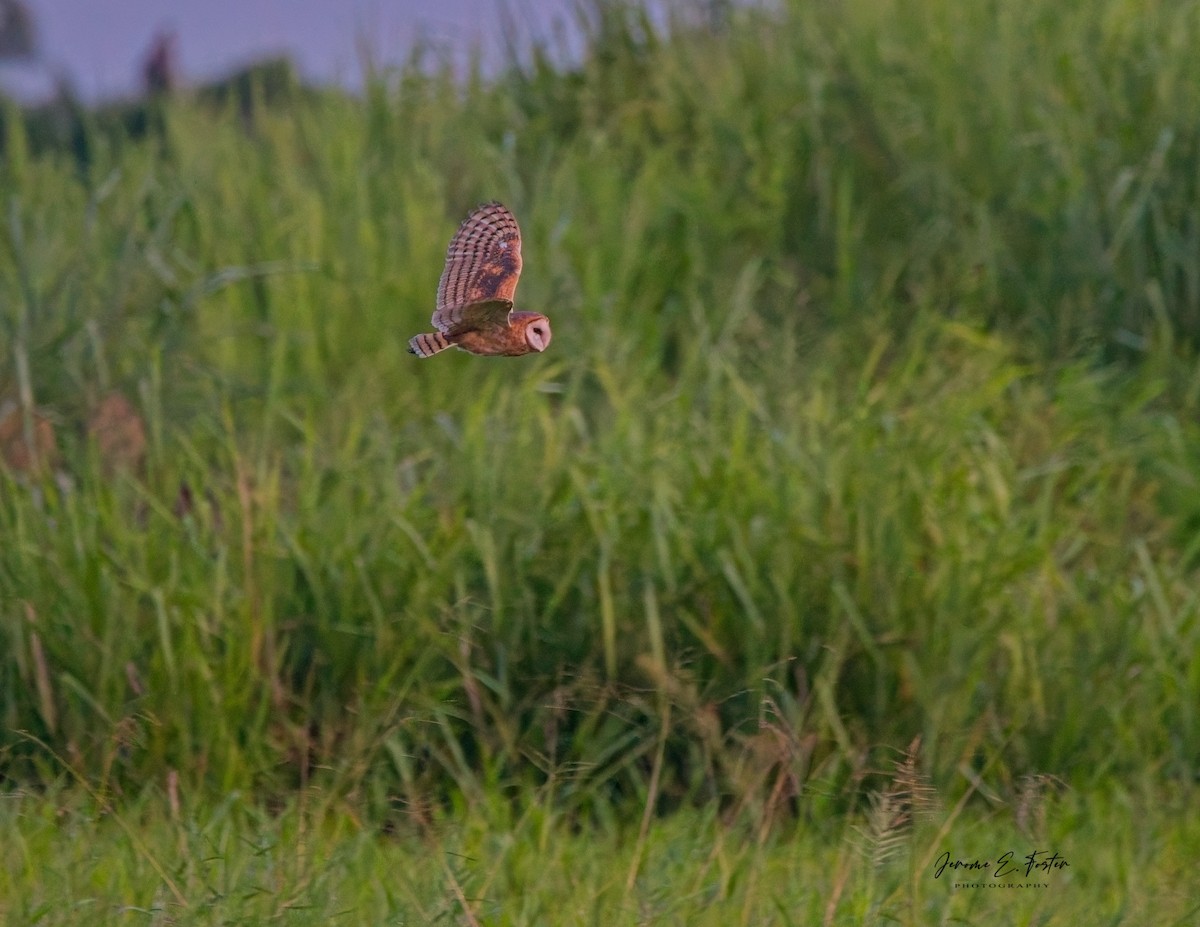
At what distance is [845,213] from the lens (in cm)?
506

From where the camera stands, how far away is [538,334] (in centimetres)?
176

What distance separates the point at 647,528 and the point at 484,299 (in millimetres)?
1801

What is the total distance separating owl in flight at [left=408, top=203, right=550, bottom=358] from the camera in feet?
5.62

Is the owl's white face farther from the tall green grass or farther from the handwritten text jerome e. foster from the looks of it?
the handwritten text jerome e. foster

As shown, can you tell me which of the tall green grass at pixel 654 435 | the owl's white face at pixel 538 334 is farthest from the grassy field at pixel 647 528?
the owl's white face at pixel 538 334

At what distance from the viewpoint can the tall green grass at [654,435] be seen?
10.9 ft

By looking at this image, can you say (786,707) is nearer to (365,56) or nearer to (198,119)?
(365,56)

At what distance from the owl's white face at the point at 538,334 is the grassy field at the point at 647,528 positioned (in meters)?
0.93

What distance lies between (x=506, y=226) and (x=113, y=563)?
173 centimetres
